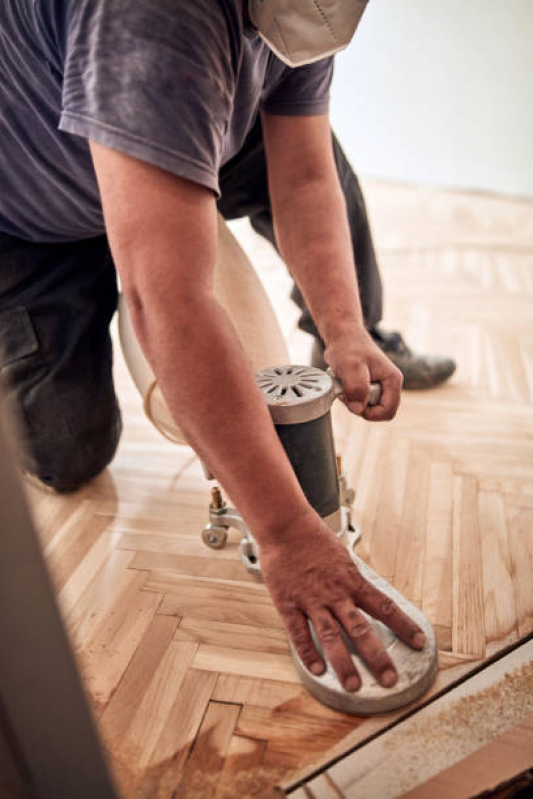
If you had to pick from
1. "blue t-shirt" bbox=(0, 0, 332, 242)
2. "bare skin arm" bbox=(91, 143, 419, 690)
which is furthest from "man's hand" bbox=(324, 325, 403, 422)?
"blue t-shirt" bbox=(0, 0, 332, 242)

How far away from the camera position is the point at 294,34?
0.73 m

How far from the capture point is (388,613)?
773 millimetres

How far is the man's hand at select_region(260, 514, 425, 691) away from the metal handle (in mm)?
240

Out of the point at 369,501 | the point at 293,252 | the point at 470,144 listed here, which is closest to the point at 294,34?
the point at 293,252

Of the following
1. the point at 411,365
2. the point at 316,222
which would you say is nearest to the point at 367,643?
the point at 316,222

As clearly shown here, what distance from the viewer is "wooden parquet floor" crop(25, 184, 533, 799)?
76cm

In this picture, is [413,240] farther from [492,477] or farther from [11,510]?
[11,510]

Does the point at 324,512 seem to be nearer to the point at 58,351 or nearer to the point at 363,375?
the point at 363,375

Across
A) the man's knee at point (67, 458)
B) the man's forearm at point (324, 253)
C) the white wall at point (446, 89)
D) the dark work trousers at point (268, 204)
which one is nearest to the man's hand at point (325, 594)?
the man's forearm at point (324, 253)

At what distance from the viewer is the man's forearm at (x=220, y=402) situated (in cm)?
68

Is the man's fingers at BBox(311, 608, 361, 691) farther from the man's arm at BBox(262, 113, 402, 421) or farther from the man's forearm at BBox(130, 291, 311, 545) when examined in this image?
the man's arm at BBox(262, 113, 402, 421)

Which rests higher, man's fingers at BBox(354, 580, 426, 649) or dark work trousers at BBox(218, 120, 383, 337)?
dark work trousers at BBox(218, 120, 383, 337)

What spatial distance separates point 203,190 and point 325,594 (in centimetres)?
48

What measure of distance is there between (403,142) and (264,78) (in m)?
2.55
